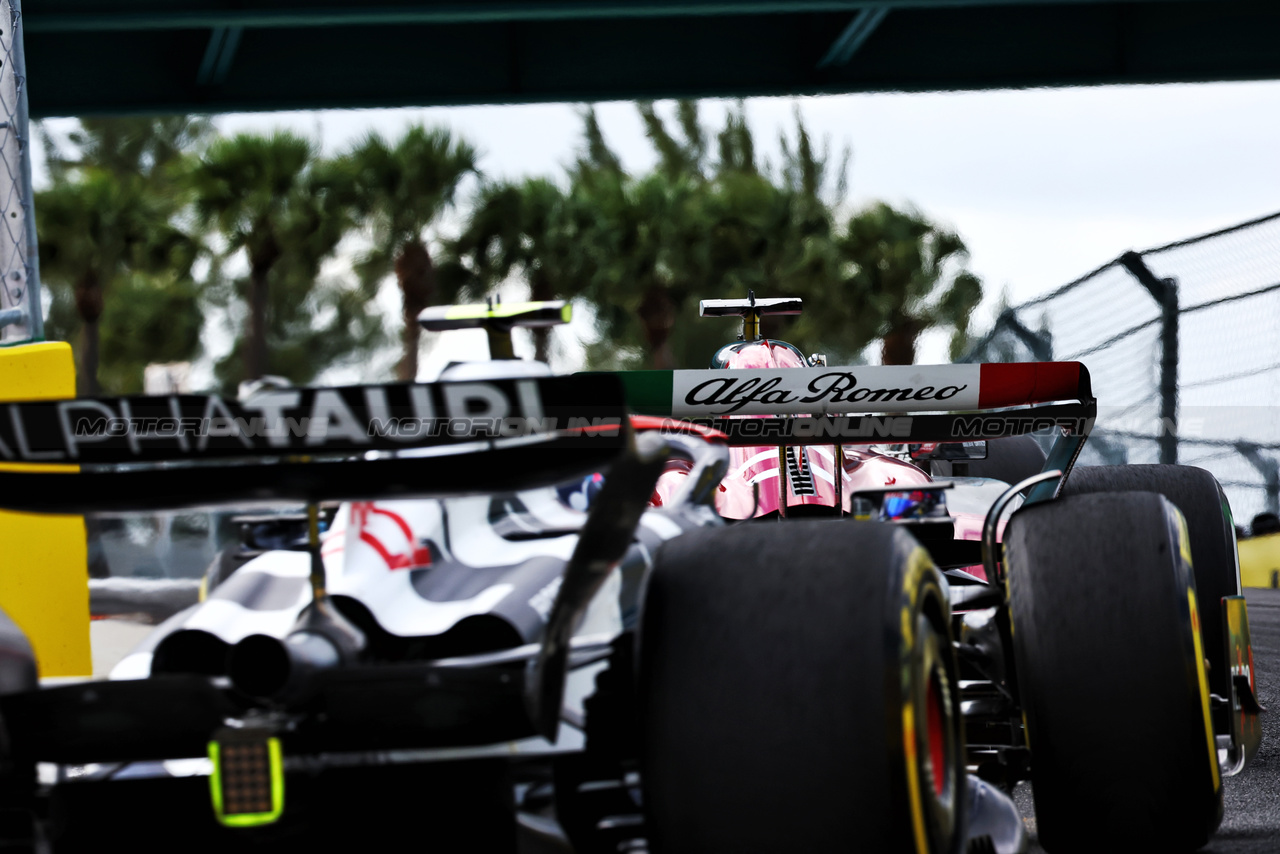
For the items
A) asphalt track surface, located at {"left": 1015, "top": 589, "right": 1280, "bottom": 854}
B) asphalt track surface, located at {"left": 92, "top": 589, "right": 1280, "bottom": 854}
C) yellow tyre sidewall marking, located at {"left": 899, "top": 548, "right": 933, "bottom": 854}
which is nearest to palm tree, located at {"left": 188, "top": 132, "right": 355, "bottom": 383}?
asphalt track surface, located at {"left": 92, "top": 589, "right": 1280, "bottom": 854}

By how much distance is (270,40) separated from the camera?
13.3 m

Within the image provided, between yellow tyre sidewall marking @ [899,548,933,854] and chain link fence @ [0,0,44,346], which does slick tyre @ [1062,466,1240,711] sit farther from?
chain link fence @ [0,0,44,346]

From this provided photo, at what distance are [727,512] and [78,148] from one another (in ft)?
162

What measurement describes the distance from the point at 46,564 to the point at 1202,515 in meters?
3.38

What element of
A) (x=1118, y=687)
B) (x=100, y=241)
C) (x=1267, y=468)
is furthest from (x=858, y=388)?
(x=100, y=241)

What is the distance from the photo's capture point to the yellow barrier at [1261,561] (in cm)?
1164

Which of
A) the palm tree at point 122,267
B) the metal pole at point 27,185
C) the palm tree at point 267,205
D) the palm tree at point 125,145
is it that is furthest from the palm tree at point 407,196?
the metal pole at point 27,185

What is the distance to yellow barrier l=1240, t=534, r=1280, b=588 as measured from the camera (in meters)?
11.6

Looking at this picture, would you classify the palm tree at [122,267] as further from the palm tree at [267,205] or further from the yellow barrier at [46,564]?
the yellow barrier at [46,564]

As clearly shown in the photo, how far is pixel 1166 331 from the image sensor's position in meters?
10.9

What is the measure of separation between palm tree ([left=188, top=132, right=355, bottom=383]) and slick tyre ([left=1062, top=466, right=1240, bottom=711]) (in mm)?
30863

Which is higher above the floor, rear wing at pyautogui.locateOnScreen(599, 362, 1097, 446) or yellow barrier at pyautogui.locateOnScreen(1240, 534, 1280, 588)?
rear wing at pyautogui.locateOnScreen(599, 362, 1097, 446)

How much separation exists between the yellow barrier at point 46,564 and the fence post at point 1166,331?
842 cm

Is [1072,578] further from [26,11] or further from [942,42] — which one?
[942,42]
